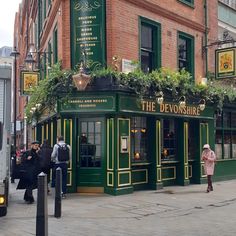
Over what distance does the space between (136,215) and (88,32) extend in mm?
6202

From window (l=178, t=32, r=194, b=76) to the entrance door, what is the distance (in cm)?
510

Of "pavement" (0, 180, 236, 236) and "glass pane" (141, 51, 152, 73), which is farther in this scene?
"glass pane" (141, 51, 152, 73)

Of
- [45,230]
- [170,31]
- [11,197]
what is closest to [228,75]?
[170,31]

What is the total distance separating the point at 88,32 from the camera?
1348 cm

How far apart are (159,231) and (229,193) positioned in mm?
6321

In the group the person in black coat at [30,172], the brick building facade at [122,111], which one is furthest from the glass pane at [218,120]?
the person in black coat at [30,172]

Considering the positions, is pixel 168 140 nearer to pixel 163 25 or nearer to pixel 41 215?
pixel 163 25

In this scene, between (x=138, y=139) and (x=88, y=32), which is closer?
(x=88, y=32)

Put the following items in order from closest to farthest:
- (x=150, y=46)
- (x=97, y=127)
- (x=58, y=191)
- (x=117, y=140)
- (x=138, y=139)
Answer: (x=58, y=191) < (x=117, y=140) < (x=97, y=127) < (x=138, y=139) < (x=150, y=46)

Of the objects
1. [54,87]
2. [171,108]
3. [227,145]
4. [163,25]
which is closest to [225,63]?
[163,25]

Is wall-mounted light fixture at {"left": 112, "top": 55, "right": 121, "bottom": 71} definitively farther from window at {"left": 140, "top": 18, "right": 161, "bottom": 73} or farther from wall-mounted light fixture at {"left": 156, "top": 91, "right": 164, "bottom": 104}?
window at {"left": 140, "top": 18, "right": 161, "bottom": 73}

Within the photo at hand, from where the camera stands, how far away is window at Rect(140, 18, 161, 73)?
1495 cm

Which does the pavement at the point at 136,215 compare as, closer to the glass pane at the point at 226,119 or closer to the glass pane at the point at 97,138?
the glass pane at the point at 97,138

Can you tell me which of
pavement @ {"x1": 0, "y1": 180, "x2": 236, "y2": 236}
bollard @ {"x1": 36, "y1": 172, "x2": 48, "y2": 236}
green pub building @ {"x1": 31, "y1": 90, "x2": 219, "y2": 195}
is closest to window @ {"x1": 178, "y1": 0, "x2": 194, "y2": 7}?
green pub building @ {"x1": 31, "y1": 90, "x2": 219, "y2": 195}
